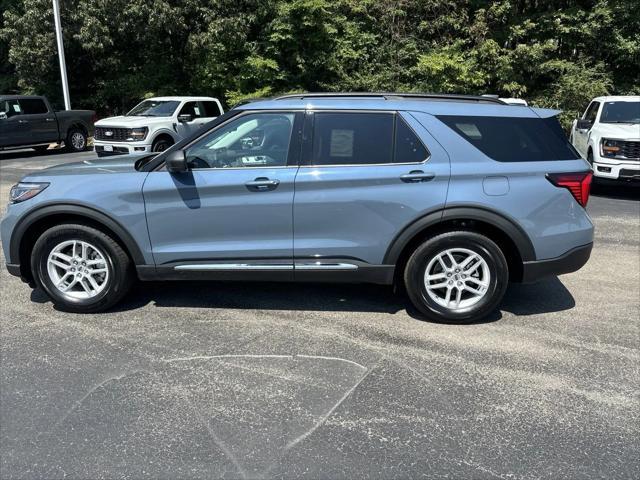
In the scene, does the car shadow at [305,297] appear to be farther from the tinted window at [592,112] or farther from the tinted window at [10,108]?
the tinted window at [10,108]

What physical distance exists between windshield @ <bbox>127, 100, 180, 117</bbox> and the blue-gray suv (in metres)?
10.9

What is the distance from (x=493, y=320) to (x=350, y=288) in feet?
4.43

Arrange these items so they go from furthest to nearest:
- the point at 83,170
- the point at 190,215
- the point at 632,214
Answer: the point at 632,214 < the point at 83,170 < the point at 190,215

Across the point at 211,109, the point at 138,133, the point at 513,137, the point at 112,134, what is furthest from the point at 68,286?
the point at 211,109

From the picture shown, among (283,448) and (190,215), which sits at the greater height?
(190,215)

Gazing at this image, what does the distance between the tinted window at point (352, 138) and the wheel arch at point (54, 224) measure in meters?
1.59

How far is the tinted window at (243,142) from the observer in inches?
172

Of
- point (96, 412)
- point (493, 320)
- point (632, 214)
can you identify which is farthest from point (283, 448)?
point (632, 214)

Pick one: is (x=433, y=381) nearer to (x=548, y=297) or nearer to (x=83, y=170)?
(x=548, y=297)

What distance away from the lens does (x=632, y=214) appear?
878cm

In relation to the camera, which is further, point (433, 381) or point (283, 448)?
point (433, 381)

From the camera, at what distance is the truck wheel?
18.5 metres

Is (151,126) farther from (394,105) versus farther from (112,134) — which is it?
(394,105)

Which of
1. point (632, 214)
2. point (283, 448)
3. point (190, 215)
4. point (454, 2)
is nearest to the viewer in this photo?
point (283, 448)
